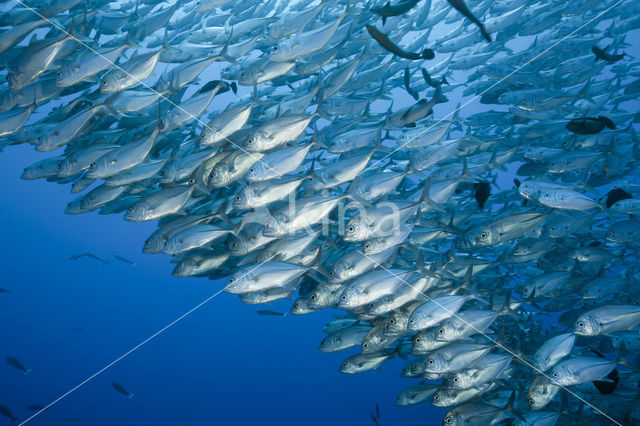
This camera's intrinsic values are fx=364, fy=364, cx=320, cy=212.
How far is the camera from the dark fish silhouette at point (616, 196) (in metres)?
3.64

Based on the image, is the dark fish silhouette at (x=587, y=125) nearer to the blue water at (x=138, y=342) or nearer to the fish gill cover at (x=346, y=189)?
the fish gill cover at (x=346, y=189)

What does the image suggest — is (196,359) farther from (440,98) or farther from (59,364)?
(440,98)

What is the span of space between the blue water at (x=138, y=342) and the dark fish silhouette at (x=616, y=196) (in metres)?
26.5

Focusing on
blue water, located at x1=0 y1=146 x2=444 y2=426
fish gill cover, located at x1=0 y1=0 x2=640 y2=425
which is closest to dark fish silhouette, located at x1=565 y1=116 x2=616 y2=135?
fish gill cover, located at x1=0 y1=0 x2=640 y2=425

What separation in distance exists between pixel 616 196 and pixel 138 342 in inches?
1851

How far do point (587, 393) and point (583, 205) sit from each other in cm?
253

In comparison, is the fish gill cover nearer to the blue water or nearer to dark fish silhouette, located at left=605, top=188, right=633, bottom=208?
dark fish silhouette, located at left=605, top=188, right=633, bottom=208

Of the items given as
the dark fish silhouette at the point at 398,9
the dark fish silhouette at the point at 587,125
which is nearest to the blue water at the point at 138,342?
the dark fish silhouette at the point at 587,125

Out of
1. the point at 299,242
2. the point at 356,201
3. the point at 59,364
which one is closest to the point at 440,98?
the point at 356,201

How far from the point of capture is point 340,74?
3.76 metres

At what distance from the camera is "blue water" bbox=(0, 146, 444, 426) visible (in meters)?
30.3

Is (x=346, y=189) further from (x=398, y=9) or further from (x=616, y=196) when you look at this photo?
(x=616, y=196)

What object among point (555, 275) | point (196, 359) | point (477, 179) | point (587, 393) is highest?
→ point (477, 179)

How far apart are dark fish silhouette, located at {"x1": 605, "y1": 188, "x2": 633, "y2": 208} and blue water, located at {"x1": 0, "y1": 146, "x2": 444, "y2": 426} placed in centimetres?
2652
